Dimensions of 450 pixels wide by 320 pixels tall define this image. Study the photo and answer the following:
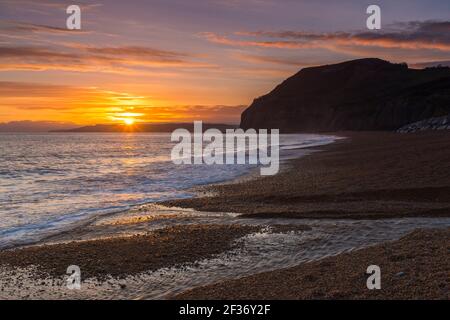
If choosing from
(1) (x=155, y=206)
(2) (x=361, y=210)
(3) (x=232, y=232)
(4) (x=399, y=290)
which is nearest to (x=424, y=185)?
(2) (x=361, y=210)

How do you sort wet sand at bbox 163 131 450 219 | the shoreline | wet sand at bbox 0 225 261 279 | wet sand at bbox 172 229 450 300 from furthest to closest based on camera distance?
wet sand at bbox 163 131 450 219, the shoreline, wet sand at bbox 0 225 261 279, wet sand at bbox 172 229 450 300

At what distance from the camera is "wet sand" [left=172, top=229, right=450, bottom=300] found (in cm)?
712

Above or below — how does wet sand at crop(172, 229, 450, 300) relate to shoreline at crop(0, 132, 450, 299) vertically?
above

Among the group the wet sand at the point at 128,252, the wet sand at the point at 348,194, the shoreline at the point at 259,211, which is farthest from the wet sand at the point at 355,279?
the wet sand at the point at 348,194

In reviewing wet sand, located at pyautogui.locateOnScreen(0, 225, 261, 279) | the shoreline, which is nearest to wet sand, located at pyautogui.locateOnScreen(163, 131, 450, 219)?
the shoreline

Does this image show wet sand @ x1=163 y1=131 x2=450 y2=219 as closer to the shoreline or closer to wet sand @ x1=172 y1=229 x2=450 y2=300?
the shoreline

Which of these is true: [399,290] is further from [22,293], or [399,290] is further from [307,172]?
[307,172]

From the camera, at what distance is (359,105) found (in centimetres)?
16675

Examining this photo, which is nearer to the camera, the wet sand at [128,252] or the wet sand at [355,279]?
the wet sand at [355,279]

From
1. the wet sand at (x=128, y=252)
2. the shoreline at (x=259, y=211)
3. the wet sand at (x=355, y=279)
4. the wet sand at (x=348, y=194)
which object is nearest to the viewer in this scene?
the wet sand at (x=355, y=279)

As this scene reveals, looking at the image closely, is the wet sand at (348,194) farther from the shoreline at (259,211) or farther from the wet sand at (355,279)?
the wet sand at (355,279)

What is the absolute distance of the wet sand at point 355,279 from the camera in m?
7.12

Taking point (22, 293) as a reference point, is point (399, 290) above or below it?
above
